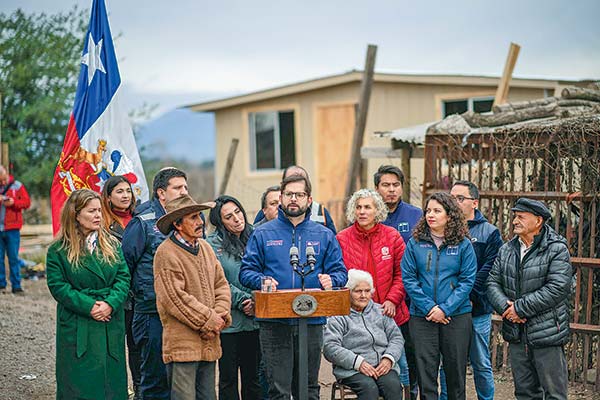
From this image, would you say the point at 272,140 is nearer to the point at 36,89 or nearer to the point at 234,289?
the point at 36,89

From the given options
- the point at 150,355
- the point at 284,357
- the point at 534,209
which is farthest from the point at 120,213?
the point at 534,209

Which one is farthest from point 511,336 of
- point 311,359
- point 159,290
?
point 159,290

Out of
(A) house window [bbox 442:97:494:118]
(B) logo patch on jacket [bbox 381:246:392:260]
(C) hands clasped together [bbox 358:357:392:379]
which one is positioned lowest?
(C) hands clasped together [bbox 358:357:392:379]

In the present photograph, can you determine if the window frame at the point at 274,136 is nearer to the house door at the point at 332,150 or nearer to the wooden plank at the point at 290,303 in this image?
the house door at the point at 332,150

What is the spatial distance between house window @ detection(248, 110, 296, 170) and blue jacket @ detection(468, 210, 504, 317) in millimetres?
14035

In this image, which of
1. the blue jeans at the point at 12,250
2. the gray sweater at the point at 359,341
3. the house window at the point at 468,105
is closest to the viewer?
the gray sweater at the point at 359,341

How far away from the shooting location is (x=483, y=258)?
6969mm

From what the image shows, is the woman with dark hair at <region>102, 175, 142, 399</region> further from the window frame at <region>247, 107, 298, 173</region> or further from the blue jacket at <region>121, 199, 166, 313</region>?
the window frame at <region>247, 107, 298, 173</region>

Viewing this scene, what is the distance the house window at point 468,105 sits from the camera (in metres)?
18.4

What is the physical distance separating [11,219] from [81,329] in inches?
284

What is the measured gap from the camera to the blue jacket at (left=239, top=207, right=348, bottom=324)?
19.9ft

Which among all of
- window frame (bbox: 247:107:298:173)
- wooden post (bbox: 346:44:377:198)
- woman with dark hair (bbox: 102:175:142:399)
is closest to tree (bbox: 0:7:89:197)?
window frame (bbox: 247:107:298:173)

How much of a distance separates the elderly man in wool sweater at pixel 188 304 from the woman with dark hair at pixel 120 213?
1.09m

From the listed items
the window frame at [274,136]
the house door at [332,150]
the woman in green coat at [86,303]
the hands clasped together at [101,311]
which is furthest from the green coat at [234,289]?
the window frame at [274,136]
